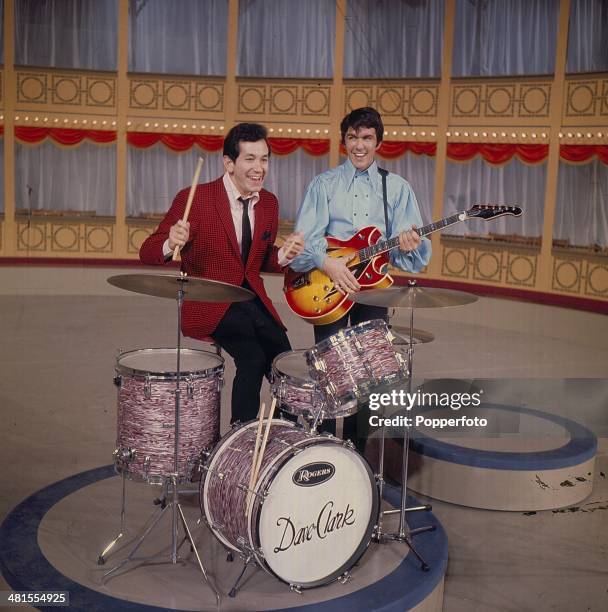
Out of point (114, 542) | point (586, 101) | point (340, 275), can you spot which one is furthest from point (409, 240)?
point (586, 101)

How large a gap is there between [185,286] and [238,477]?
85 centimetres

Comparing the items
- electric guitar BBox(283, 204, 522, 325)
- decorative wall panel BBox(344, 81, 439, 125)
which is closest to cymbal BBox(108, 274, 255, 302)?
electric guitar BBox(283, 204, 522, 325)

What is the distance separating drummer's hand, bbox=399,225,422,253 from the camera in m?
4.12

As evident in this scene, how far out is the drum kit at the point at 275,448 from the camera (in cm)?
314

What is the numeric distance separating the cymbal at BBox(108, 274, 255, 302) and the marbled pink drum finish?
561 mm

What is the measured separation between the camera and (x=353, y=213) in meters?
4.46

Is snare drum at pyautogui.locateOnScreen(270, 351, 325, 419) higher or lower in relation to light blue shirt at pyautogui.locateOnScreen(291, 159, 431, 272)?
lower

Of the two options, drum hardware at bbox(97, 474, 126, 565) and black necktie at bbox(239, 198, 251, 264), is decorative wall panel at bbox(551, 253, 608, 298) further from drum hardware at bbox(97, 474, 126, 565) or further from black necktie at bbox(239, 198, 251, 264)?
drum hardware at bbox(97, 474, 126, 565)

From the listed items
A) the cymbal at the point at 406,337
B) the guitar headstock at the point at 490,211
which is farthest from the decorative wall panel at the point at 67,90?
the guitar headstock at the point at 490,211

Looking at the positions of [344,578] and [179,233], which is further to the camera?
[179,233]

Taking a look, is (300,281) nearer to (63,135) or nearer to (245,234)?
(245,234)

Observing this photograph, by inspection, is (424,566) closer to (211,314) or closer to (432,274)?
(211,314)

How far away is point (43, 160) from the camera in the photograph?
13.8 meters

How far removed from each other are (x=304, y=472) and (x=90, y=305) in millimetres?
8920
